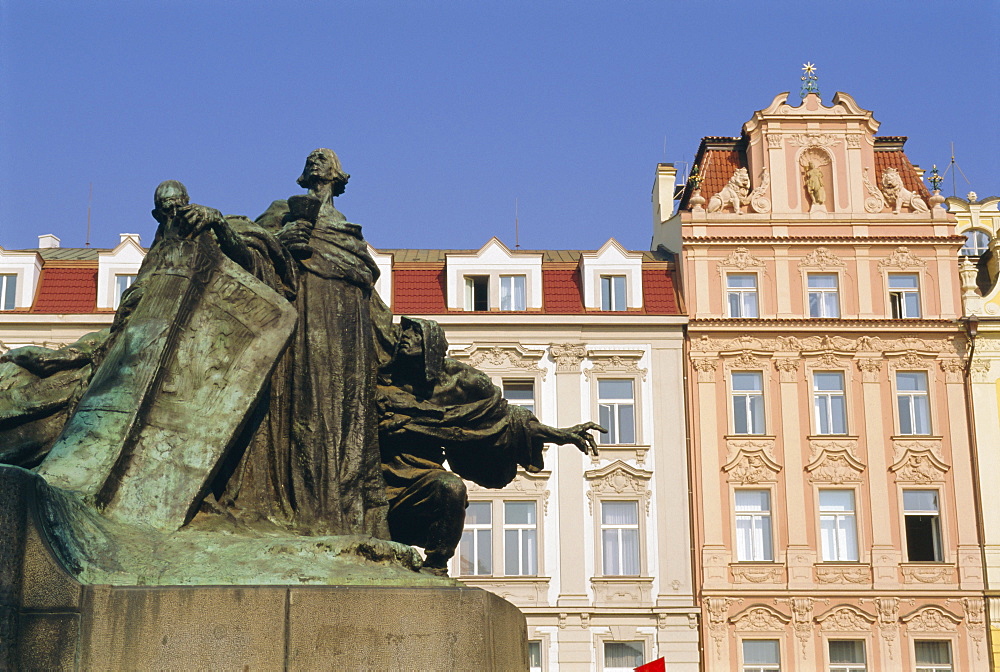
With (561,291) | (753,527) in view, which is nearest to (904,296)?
(753,527)

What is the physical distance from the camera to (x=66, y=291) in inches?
1321

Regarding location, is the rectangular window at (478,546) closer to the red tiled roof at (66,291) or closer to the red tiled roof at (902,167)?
the red tiled roof at (66,291)

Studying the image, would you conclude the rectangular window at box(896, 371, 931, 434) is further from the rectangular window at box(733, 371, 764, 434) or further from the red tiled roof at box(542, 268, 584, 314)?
the red tiled roof at box(542, 268, 584, 314)

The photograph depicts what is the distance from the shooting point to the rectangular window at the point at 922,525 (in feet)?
105

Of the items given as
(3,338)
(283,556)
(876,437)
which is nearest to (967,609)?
(876,437)

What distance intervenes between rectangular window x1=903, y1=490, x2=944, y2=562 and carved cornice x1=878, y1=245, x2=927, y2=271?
5.01 metres

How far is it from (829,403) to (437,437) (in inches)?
994

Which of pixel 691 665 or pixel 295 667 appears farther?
pixel 691 665

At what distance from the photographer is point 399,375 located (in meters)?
8.88

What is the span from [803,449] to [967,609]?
15.2 feet

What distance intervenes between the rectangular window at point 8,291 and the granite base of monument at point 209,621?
2855 centimetres

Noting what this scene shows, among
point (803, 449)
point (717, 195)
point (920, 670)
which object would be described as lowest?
point (920, 670)

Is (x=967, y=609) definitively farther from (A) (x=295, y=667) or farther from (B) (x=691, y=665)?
(A) (x=295, y=667)

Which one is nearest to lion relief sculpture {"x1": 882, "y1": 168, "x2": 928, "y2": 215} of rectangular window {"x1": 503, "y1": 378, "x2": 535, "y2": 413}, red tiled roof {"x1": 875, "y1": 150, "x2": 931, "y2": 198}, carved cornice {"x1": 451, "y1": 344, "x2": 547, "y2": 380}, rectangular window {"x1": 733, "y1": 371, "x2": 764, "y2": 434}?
red tiled roof {"x1": 875, "y1": 150, "x2": 931, "y2": 198}
